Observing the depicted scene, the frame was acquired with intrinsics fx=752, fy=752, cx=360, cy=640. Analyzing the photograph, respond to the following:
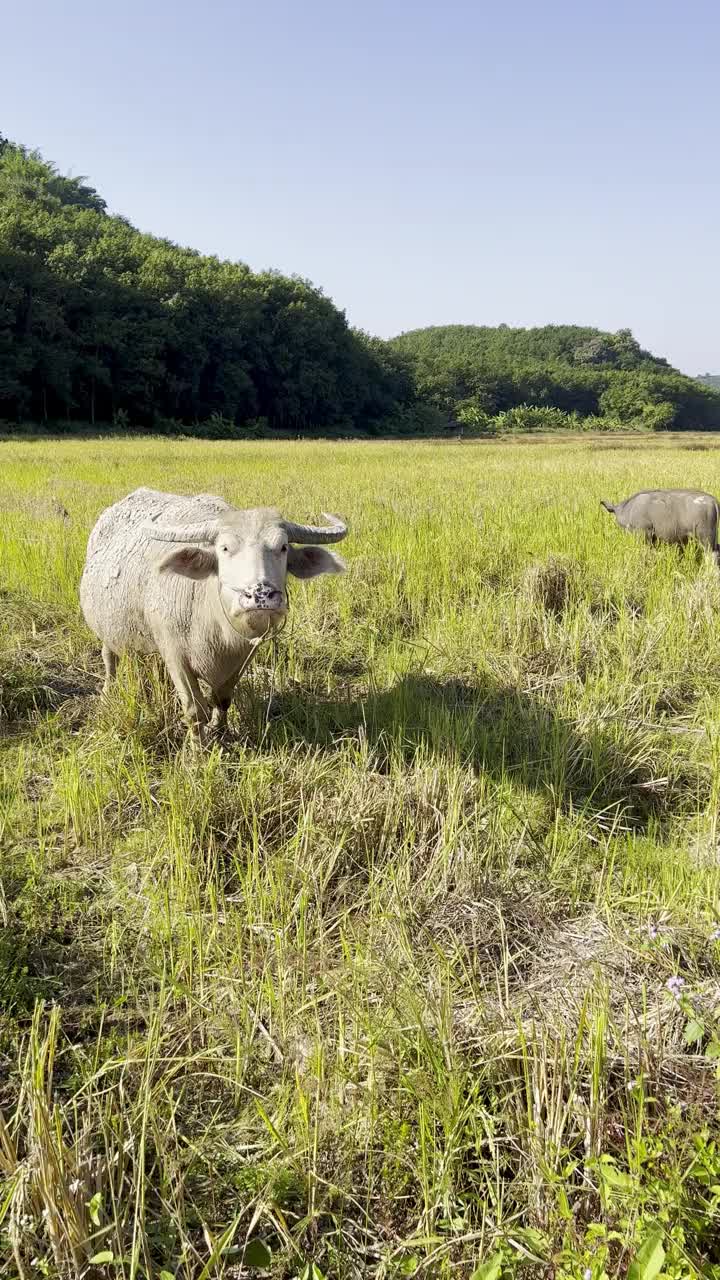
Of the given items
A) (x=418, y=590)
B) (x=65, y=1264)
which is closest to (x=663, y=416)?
(x=418, y=590)

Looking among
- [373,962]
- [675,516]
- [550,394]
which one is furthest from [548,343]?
[373,962]

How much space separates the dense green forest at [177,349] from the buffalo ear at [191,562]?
121 ft

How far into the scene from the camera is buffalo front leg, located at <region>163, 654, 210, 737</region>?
3.55 m

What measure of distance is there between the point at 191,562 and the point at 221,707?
0.79 metres

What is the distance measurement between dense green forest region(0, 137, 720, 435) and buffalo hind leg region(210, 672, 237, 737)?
3665 cm

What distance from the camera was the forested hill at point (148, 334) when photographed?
126 ft

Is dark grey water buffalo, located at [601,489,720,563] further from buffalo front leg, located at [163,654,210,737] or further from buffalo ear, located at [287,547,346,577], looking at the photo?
buffalo front leg, located at [163,654,210,737]

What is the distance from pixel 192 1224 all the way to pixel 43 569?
5271mm

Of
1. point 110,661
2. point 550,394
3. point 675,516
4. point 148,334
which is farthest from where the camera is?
point 550,394

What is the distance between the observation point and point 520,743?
11.5 feet

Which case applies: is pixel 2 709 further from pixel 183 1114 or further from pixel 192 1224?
pixel 192 1224

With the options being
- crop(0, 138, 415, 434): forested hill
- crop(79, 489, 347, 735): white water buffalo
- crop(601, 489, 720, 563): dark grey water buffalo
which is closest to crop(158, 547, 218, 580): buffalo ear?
crop(79, 489, 347, 735): white water buffalo

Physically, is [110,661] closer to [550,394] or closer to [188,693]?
[188,693]

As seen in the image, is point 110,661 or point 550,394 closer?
point 110,661
